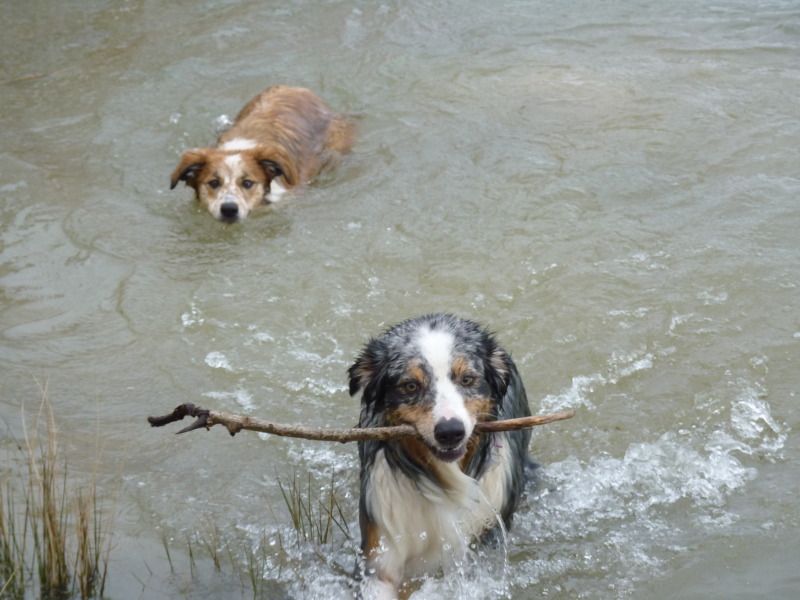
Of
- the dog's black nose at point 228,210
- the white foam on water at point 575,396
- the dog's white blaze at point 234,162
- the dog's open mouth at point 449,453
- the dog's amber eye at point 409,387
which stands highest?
the dog's amber eye at point 409,387

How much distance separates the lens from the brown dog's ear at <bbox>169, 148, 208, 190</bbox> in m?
8.15

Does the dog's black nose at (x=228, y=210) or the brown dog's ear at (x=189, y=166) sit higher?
the brown dog's ear at (x=189, y=166)

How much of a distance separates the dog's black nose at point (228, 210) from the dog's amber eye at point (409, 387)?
427cm

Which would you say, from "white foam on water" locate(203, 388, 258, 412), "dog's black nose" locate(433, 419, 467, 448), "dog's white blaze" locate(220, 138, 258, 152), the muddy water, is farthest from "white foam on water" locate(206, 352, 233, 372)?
"dog's white blaze" locate(220, 138, 258, 152)

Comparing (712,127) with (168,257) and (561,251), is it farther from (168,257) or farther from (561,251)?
(168,257)

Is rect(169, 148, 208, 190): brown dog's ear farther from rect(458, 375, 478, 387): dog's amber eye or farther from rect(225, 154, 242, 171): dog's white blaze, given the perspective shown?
rect(458, 375, 478, 387): dog's amber eye

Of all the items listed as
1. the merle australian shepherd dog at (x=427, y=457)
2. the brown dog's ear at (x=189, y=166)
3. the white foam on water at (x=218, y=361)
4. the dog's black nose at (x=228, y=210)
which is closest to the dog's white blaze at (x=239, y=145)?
the brown dog's ear at (x=189, y=166)

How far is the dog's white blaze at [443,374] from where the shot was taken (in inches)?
154

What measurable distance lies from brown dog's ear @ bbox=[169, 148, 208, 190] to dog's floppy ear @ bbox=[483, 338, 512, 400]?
4398mm

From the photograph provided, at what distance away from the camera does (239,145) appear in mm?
→ 8562

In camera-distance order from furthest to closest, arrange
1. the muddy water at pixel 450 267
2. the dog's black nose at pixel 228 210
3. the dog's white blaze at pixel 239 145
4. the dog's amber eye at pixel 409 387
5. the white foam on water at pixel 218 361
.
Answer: the dog's white blaze at pixel 239 145, the dog's black nose at pixel 228 210, the white foam on water at pixel 218 361, the muddy water at pixel 450 267, the dog's amber eye at pixel 409 387

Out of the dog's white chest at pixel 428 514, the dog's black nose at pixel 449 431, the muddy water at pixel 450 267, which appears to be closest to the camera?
the dog's black nose at pixel 449 431

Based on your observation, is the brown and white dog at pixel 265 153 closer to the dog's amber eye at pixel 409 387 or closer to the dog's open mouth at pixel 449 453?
the dog's amber eye at pixel 409 387

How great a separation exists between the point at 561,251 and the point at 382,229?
49.7 inches
